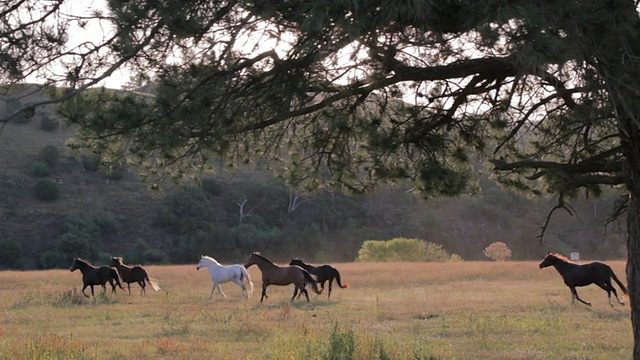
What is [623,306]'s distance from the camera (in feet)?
63.5

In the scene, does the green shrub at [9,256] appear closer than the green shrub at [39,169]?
Yes

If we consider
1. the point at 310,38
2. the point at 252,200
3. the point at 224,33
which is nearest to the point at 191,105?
the point at 224,33

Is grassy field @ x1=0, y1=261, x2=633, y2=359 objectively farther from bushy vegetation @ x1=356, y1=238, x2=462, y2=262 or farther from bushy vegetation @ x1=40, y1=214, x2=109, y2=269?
bushy vegetation @ x1=40, y1=214, x2=109, y2=269

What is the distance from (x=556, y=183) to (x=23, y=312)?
1259cm

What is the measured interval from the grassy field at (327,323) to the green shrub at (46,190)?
3758cm

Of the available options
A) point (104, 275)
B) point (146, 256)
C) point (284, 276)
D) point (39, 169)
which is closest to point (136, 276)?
point (104, 275)

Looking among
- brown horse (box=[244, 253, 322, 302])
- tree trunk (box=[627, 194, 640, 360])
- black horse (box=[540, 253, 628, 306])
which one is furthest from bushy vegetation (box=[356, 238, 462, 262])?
tree trunk (box=[627, 194, 640, 360])

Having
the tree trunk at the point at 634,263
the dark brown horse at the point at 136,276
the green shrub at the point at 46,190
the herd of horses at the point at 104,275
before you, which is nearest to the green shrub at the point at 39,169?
the green shrub at the point at 46,190

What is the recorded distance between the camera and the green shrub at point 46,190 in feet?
211

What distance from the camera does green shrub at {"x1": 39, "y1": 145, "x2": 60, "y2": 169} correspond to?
68.3 m

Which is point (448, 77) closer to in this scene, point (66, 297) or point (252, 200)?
point (66, 297)

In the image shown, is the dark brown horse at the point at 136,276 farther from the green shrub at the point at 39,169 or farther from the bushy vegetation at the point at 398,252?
the green shrub at the point at 39,169

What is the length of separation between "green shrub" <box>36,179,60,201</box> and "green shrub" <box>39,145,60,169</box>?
12.4 ft

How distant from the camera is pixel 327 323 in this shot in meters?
15.8
